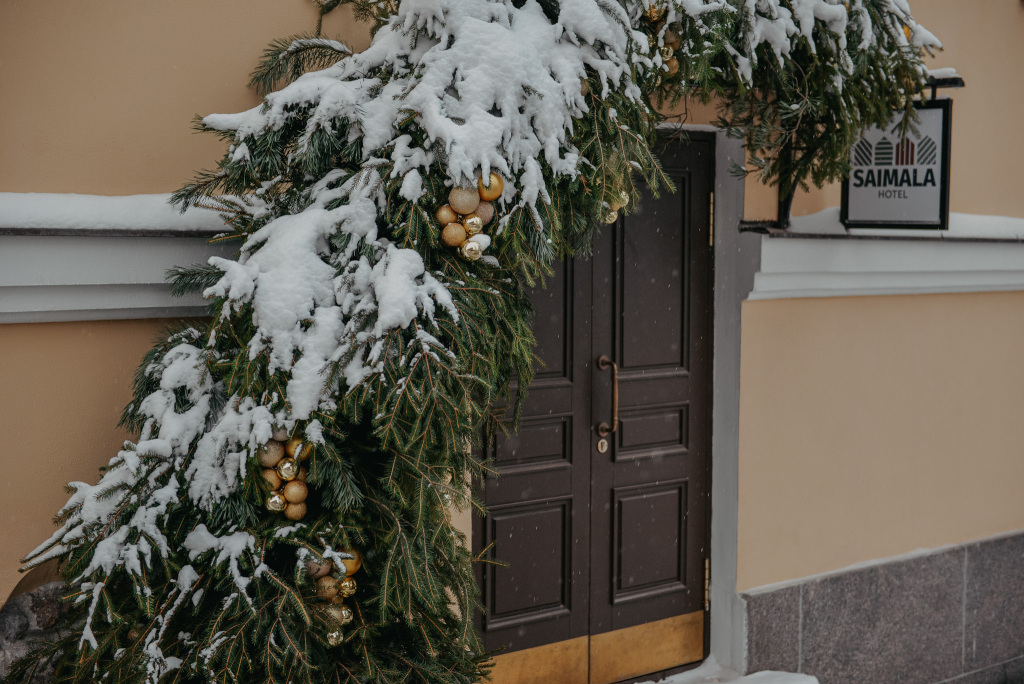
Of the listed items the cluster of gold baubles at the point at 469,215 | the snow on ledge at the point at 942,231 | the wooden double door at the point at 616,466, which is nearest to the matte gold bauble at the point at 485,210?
the cluster of gold baubles at the point at 469,215

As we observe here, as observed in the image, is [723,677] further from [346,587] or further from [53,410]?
[53,410]

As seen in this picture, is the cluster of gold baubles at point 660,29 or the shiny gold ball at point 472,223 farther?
the cluster of gold baubles at point 660,29

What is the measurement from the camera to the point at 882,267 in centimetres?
426

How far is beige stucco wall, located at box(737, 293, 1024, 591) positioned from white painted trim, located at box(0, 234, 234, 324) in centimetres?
244

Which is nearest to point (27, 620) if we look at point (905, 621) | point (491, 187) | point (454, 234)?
point (454, 234)

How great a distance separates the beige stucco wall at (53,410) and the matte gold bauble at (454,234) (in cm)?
107

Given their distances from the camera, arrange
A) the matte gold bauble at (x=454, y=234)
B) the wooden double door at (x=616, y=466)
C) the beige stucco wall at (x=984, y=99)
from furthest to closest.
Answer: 1. the beige stucco wall at (x=984, y=99)
2. the wooden double door at (x=616, y=466)
3. the matte gold bauble at (x=454, y=234)

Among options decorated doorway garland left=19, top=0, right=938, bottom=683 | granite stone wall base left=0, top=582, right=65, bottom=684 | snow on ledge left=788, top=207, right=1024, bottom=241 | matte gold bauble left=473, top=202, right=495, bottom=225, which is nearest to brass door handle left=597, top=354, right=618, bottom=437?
snow on ledge left=788, top=207, right=1024, bottom=241

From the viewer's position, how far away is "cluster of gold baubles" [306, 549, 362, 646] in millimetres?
2133

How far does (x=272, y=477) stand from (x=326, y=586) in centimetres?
30

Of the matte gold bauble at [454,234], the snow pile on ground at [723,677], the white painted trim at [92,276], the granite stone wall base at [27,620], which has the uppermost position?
the matte gold bauble at [454,234]

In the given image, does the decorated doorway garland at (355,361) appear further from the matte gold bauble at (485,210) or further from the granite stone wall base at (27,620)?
the granite stone wall base at (27,620)

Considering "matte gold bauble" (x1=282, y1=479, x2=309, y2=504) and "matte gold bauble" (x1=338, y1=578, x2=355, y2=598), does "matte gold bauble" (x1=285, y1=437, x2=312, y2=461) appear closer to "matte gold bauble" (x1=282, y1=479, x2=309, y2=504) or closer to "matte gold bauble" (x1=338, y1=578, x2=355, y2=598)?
"matte gold bauble" (x1=282, y1=479, x2=309, y2=504)

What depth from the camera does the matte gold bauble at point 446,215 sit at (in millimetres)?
2213
